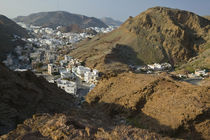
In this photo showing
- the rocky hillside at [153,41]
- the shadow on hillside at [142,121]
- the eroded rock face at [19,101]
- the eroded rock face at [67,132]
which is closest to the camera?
the eroded rock face at [67,132]

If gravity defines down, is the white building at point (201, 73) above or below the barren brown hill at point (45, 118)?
below

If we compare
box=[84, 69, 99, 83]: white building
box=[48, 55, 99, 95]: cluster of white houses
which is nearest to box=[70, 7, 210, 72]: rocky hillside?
box=[48, 55, 99, 95]: cluster of white houses

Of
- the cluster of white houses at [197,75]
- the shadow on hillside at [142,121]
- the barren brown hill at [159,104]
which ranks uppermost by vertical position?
the barren brown hill at [159,104]

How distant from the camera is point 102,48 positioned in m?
40.9

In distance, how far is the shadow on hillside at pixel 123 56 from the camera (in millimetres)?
35006

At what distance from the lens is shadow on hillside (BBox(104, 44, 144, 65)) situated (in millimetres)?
35006

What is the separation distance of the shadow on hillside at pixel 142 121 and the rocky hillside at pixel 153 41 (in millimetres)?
25532

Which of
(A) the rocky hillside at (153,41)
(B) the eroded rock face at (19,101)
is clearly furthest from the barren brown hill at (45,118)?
(A) the rocky hillside at (153,41)

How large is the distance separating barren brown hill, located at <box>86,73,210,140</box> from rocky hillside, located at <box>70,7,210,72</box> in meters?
24.7

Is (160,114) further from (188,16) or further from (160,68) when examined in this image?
(188,16)

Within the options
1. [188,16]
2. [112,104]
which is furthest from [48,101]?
[188,16]

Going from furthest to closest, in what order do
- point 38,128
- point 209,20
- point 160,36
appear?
point 209,20
point 160,36
point 38,128

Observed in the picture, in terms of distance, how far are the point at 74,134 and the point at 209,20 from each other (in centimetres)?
6171

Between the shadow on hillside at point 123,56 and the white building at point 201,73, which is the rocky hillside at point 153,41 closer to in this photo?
the shadow on hillside at point 123,56
